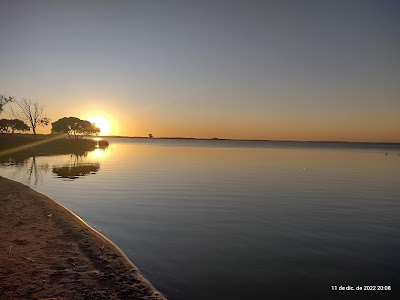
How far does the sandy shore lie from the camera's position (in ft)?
27.6

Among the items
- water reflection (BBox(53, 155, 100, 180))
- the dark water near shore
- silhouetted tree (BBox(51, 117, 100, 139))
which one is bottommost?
the dark water near shore

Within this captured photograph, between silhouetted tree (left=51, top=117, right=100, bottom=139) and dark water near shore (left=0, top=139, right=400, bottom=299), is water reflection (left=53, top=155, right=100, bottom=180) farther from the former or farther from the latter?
silhouetted tree (left=51, top=117, right=100, bottom=139)

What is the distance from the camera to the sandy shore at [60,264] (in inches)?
331

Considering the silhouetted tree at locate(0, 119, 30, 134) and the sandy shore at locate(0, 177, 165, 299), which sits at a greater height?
the silhouetted tree at locate(0, 119, 30, 134)

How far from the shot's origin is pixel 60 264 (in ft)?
33.2

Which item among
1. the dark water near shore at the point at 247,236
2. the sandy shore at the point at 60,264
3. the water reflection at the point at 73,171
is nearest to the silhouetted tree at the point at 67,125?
the water reflection at the point at 73,171

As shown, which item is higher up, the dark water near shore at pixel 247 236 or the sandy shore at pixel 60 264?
the sandy shore at pixel 60 264

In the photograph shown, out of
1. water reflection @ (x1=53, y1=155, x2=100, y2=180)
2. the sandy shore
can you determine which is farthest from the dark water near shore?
water reflection @ (x1=53, y1=155, x2=100, y2=180)

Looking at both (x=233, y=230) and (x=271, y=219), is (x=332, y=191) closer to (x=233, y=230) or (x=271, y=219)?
(x=271, y=219)

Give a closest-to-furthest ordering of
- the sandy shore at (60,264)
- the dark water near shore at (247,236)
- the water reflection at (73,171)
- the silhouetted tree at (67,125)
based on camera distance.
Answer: the sandy shore at (60,264), the dark water near shore at (247,236), the water reflection at (73,171), the silhouetted tree at (67,125)

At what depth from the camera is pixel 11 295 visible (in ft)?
25.9

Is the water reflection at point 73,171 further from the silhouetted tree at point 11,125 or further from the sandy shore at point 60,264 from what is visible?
the silhouetted tree at point 11,125

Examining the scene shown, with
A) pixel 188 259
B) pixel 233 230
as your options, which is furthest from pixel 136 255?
pixel 233 230

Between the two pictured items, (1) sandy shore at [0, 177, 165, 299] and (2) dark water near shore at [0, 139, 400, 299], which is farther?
(2) dark water near shore at [0, 139, 400, 299]
